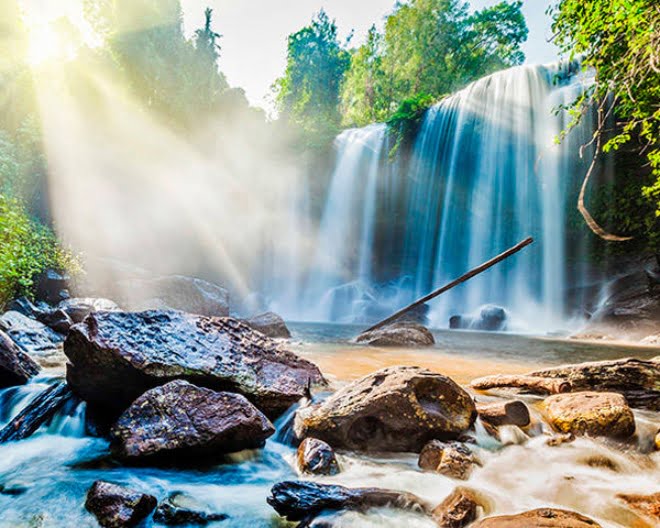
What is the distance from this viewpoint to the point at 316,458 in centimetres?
225

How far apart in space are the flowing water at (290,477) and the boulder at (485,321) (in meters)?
10.3

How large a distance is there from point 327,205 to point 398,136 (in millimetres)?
5540

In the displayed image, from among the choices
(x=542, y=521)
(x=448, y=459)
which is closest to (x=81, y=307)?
(x=448, y=459)

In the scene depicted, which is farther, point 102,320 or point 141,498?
point 102,320

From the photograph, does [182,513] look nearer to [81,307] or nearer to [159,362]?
[159,362]

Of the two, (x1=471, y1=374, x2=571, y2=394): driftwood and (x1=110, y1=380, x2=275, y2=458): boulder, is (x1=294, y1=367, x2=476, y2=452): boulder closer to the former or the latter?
(x1=110, y1=380, x2=275, y2=458): boulder

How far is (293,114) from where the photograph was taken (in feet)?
98.3

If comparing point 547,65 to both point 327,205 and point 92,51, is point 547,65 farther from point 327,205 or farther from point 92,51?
point 92,51

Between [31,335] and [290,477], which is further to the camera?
[31,335]

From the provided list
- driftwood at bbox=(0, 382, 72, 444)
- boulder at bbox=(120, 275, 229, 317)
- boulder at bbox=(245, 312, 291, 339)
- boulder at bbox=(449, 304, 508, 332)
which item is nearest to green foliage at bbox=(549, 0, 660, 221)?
driftwood at bbox=(0, 382, 72, 444)

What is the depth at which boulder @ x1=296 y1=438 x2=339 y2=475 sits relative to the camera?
219cm

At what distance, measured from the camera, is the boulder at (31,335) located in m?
5.57

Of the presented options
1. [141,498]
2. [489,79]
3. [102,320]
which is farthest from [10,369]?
[489,79]

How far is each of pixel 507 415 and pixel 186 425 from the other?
2466mm
